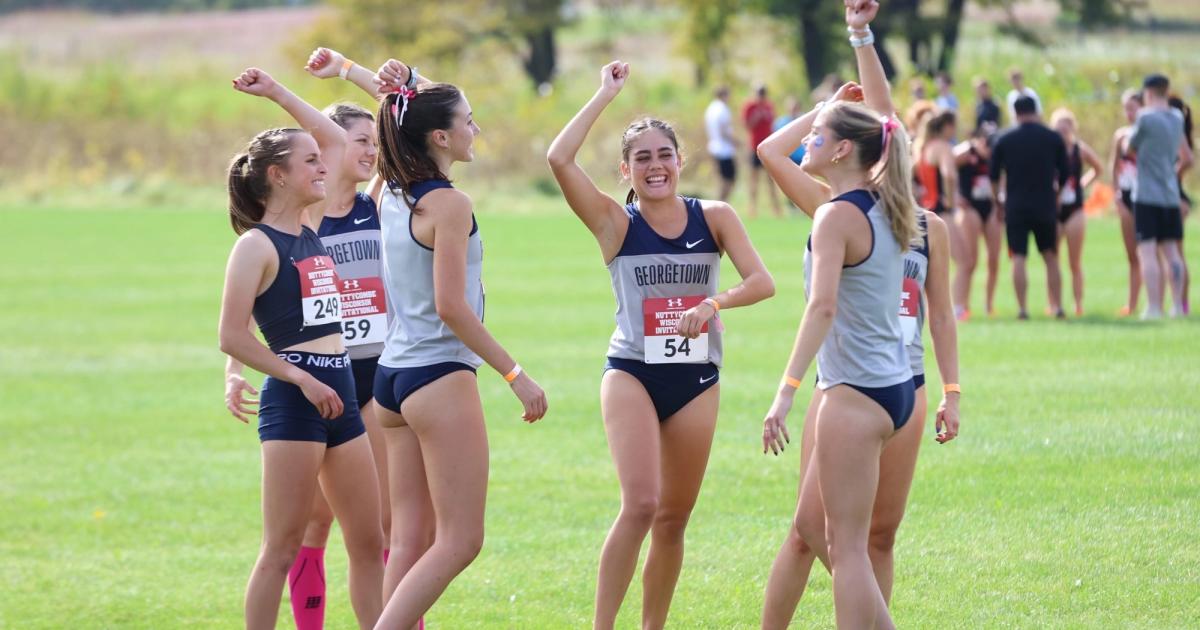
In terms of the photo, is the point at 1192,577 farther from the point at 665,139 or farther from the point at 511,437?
the point at 511,437

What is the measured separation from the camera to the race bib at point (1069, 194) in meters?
16.5

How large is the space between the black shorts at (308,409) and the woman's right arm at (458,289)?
51cm

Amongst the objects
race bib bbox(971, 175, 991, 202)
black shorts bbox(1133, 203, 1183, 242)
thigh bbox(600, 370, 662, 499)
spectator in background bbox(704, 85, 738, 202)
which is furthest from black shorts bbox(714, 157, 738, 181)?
thigh bbox(600, 370, 662, 499)

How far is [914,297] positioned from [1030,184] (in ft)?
33.5

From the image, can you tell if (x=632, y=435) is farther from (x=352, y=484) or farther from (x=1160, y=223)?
(x=1160, y=223)

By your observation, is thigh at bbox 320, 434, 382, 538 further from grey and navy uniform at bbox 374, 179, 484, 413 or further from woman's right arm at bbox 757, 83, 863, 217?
woman's right arm at bbox 757, 83, 863, 217

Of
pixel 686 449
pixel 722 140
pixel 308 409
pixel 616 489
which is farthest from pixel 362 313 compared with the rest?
pixel 722 140

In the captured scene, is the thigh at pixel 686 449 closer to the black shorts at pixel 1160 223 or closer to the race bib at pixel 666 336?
the race bib at pixel 666 336

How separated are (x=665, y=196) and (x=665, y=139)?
0.24 metres

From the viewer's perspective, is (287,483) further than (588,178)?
No

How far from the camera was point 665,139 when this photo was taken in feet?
20.2

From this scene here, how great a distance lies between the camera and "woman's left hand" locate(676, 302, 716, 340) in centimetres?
574

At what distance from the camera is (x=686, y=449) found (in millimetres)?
6086

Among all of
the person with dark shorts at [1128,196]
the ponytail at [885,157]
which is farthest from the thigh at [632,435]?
the person with dark shorts at [1128,196]
